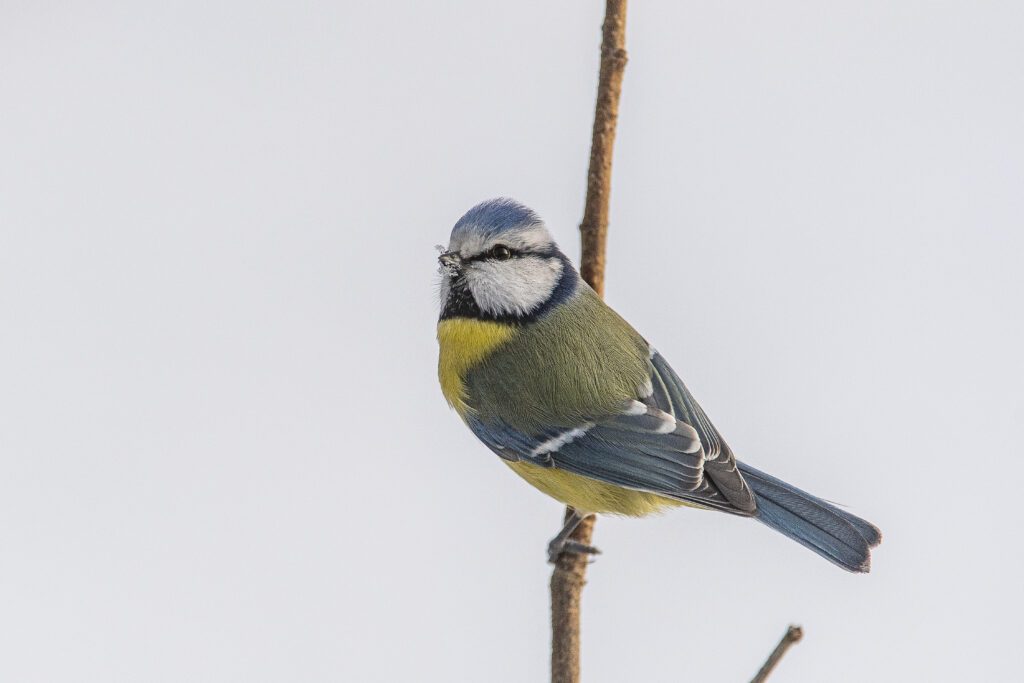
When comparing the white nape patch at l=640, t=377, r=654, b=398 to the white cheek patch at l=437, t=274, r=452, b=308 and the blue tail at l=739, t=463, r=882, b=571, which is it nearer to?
the blue tail at l=739, t=463, r=882, b=571

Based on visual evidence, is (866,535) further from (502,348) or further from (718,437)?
(502,348)

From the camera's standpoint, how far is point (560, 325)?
3.91ft

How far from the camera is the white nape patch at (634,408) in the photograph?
114 centimetres

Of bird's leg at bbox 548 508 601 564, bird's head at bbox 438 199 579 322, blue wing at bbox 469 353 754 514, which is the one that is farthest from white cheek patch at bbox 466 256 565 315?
bird's leg at bbox 548 508 601 564

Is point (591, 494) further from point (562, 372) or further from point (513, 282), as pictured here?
point (513, 282)

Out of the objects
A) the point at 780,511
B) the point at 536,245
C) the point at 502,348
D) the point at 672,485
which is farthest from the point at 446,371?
the point at 780,511

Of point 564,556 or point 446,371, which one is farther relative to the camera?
point 446,371

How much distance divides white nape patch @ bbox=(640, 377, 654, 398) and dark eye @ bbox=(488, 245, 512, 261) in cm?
22

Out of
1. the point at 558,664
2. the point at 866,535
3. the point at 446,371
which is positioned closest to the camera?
the point at 558,664

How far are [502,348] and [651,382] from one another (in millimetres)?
180

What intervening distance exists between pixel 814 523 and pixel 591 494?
25 cm

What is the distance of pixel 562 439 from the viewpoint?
3.77 feet

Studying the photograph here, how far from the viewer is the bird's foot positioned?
1.16 meters

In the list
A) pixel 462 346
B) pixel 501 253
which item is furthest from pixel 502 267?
pixel 462 346
